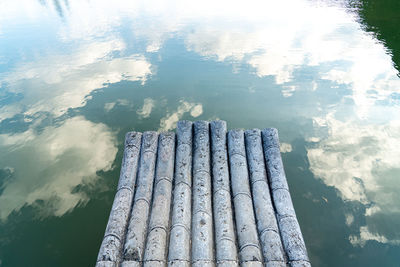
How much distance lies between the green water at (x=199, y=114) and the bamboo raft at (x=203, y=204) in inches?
64.7

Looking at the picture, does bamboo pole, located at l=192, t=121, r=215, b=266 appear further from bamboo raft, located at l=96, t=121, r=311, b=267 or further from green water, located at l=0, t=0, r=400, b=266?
green water, located at l=0, t=0, r=400, b=266

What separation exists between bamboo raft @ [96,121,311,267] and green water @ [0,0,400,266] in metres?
1.64

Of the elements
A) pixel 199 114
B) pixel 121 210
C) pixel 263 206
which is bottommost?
pixel 199 114

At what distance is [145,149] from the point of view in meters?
6.49

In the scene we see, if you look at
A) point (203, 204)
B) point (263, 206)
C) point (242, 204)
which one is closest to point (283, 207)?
point (263, 206)

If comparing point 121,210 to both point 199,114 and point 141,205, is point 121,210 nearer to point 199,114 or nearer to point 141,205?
point 141,205

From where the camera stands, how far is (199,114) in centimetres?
1062

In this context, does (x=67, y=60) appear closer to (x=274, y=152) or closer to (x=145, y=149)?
(x=145, y=149)

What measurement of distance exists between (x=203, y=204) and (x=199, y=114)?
5.84m

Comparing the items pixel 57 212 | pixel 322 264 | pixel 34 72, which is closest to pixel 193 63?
pixel 34 72

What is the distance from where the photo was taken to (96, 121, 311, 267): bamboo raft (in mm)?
4440

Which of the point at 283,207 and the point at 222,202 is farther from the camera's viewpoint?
the point at 222,202

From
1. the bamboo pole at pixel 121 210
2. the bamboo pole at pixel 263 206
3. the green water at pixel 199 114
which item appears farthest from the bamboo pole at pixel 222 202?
the green water at pixel 199 114

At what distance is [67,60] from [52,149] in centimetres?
1062
